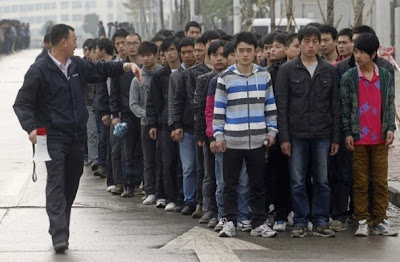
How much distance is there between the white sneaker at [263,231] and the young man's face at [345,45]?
2.20m

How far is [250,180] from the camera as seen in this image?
1102 cm

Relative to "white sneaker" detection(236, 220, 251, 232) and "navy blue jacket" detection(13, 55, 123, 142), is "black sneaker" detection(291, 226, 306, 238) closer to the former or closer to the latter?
"white sneaker" detection(236, 220, 251, 232)

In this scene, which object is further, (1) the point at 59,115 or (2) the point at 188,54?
(2) the point at 188,54

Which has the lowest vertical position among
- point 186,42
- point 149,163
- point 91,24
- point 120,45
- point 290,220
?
point 91,24

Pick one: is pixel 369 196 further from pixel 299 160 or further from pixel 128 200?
pixel 128 200

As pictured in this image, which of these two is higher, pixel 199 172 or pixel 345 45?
pixel 345 45

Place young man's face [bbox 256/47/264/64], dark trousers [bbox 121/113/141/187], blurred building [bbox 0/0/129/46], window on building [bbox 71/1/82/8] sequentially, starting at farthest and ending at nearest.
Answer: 1. window on building [bbox 71/1/82/8]
2. blurred building [bbox 0/0/129/46]
3. dark trousers [bbox 121/113/141/187]
4. young man's face [bbox 256/47/264/64]

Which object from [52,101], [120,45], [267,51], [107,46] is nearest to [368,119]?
[267,51]

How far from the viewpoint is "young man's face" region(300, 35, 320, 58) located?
429 inches

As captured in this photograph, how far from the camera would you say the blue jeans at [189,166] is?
1235cm

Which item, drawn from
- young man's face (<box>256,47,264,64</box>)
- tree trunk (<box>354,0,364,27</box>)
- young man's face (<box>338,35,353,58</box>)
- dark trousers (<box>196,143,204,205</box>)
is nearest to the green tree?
tree trunk (<box>354,0,364,27</box>)

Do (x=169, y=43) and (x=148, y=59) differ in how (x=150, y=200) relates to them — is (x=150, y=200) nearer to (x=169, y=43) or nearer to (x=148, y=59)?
(x=148, y=59)

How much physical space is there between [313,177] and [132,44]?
419 cm

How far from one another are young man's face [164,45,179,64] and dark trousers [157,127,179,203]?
78cm
